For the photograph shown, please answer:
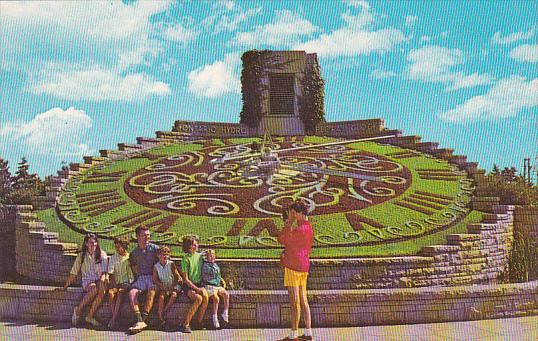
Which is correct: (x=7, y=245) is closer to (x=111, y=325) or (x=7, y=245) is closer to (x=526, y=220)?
(x=111, y=325)

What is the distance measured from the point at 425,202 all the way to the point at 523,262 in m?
2.71

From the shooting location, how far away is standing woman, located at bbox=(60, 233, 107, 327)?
9.61 m

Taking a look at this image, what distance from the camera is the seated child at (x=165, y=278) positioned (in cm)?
950

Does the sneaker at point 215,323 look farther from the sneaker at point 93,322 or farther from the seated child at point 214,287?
the sneaker at point 93,322

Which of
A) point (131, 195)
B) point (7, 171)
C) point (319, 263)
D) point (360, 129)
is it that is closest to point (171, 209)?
point (131, 195)

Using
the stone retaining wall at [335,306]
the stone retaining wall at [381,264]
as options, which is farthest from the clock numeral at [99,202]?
the stone retaining wall at [335,306]

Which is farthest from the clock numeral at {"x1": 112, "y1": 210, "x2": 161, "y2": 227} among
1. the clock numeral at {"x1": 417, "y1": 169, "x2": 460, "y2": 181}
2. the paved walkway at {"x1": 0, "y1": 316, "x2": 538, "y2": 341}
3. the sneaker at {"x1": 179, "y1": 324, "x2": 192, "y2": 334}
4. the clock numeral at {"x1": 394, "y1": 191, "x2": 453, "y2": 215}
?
the clock numeral at {"x1": 417, "y1": 169, "x2": 460, "y2": 181}

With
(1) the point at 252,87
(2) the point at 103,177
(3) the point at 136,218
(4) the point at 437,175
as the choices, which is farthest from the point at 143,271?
(1) the point at 252,87

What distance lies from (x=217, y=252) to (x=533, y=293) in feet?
19.5

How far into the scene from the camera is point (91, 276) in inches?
385

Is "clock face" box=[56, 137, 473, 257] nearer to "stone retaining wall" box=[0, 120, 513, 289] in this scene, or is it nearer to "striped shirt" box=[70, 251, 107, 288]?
"stone retaining wall" box=[0, 120, 513, 289]

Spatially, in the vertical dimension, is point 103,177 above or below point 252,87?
below

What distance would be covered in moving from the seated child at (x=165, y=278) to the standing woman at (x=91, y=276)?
2.81ft

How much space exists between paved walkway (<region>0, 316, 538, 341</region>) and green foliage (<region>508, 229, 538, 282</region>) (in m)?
4.45
